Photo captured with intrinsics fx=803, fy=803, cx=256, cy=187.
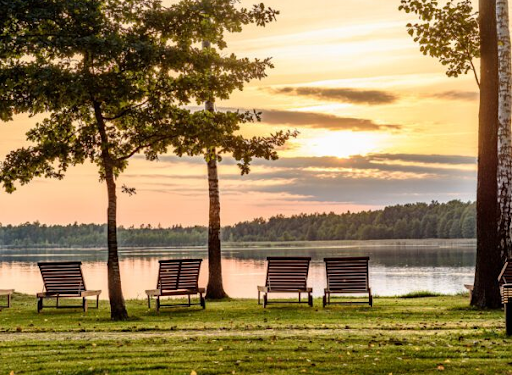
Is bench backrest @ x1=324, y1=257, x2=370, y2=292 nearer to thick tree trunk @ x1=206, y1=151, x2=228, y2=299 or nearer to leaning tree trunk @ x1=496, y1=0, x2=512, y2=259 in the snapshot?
leaning tree trunk @ x1=496, y1=0, x2=512, y2=259

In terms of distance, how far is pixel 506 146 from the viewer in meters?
17.7

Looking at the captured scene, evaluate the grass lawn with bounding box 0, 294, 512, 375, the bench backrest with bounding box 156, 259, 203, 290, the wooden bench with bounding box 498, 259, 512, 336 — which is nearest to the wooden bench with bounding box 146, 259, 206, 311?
the bench backrest with bounding box 156, 259, 203, 290

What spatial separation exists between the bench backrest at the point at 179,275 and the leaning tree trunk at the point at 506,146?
6.80 m

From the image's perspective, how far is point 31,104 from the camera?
17.6 meters

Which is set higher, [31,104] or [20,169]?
[31,104]

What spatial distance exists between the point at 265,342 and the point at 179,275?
683cm

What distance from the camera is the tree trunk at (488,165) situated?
17297 millimetres

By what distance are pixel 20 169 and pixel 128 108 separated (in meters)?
3.10

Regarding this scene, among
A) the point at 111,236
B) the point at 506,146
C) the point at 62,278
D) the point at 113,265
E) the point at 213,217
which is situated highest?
the point at 506,146

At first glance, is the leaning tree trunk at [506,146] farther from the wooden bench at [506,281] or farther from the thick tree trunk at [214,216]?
the thick tree trunk at [214,216]

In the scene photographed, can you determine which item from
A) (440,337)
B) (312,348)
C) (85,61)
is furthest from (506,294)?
(85,61)

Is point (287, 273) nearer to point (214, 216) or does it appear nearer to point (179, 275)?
point (179, 275)

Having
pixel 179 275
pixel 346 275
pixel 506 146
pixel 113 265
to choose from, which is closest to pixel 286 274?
pixel 346 275

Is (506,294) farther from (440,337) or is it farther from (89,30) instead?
(89,30)
